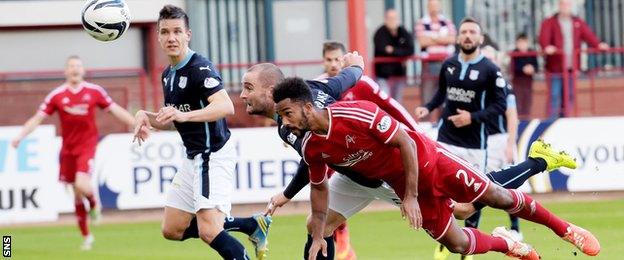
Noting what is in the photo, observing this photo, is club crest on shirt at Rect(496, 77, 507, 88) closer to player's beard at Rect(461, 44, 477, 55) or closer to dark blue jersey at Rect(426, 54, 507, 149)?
dark blue jersey at Rect(426, 54, 507, 149)

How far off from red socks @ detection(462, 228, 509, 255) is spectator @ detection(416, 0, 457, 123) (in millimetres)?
10606

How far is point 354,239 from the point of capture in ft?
53.1

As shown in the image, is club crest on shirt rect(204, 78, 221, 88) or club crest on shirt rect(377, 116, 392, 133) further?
club crest on shirt rect(204, 78, 221, 88)

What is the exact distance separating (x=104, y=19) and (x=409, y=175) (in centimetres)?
329

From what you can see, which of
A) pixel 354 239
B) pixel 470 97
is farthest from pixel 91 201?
pixel 470 97

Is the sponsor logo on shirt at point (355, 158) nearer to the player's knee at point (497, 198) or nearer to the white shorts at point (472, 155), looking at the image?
the player's knee at point (497, 198)

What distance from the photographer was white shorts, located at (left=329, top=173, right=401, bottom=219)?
11.5m

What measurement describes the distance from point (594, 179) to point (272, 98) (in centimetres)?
1123

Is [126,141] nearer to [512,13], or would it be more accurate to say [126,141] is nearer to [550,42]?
[550,42]

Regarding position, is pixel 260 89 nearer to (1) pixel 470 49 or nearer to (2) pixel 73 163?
(1) pixel 470 49

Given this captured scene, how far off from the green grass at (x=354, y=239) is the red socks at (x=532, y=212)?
5.96 feet

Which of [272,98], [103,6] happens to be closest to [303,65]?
[103,6]

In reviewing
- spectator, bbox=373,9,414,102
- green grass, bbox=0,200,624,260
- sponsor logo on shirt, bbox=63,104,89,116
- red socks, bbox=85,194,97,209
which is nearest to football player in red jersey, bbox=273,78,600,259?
green grass, bbox=0,200,624,260

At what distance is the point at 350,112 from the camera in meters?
10.1
